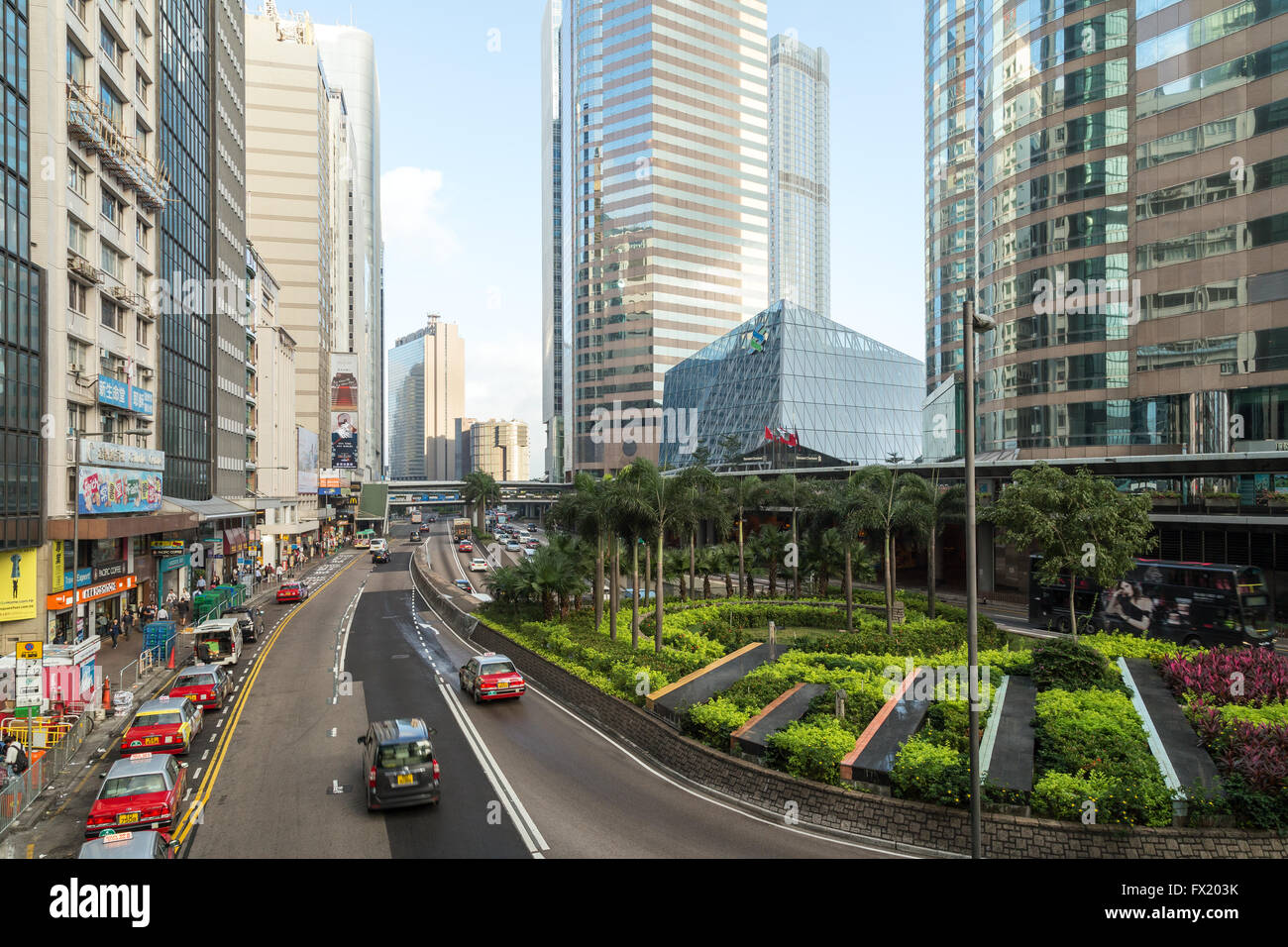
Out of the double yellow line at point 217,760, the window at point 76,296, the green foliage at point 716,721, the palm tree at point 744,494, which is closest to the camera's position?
the double yellow line at point 217,760

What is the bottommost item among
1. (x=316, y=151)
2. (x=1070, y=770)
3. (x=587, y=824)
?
(x=587, y=824)

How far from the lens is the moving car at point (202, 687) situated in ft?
93.4

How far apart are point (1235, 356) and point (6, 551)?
6769cm

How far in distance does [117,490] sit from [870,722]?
138ft

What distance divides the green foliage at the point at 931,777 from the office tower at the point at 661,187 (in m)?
133

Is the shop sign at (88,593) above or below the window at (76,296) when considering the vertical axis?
below

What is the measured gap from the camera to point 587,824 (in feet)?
57.4

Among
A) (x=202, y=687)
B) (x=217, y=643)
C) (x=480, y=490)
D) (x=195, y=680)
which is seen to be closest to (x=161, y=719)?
(x=202, y=687)

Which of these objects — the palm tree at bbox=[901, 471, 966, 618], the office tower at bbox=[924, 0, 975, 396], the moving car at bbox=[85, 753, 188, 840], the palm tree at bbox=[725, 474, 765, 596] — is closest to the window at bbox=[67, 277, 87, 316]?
the moving car at bbox=[85, 753, 188, 840]

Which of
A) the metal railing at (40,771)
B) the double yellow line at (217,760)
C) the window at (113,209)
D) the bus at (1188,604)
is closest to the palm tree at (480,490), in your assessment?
the window at (113,209)

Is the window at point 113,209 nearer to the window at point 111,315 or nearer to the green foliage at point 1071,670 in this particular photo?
the window at point 111,315

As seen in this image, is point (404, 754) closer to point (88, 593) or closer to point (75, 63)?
point (88, 593)

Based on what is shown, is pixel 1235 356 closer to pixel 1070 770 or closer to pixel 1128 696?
pixel 1128 696

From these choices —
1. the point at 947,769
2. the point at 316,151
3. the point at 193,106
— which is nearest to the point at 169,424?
the point at 193,106
